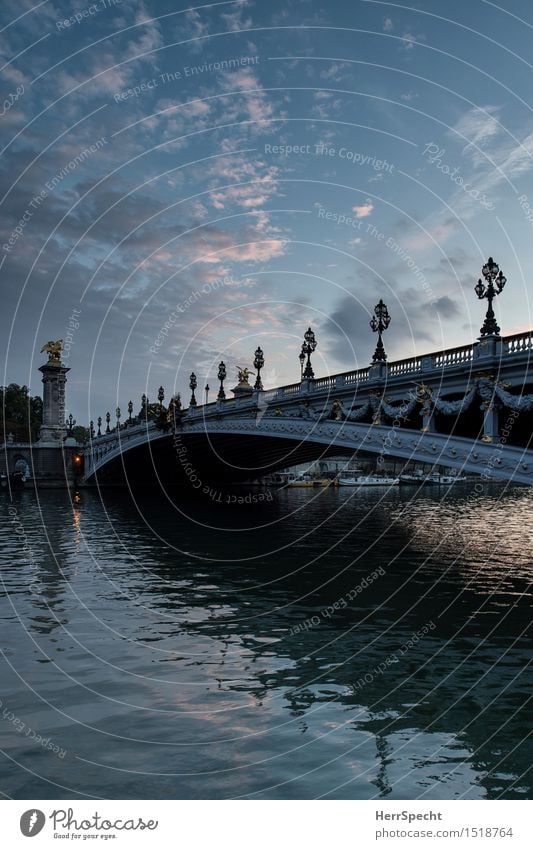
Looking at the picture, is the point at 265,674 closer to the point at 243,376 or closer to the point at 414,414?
the point at 414,414

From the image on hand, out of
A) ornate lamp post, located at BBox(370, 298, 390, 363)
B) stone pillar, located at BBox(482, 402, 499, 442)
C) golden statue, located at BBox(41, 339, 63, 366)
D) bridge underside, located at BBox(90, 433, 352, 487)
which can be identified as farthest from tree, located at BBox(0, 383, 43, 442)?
stone pillar, located at BBox(482, 402, 499, 442)

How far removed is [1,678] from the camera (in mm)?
12680

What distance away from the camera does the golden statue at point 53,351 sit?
307ft

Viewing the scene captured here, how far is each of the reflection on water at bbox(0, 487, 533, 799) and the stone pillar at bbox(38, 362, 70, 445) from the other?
64462mm

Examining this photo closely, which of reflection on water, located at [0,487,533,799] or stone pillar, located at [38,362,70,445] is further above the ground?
stone pillar, located at [38,362,70,445]

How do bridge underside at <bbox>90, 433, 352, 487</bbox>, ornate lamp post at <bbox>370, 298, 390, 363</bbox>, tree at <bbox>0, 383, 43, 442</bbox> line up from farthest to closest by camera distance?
1. tree at <bbox>0, 383, 43, 442</bbox>
2. bridge underside at <bbox>90, 433, 352, 487</bbox>
3. ornate lamp post at <bbox>370, 298, 390, 363</bbox>

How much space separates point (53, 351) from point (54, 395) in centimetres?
613

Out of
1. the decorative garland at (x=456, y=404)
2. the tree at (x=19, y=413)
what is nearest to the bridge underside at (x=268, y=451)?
the decorative garland at (x=456, y=404)

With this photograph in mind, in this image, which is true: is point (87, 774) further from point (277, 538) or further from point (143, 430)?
point (143, 430)

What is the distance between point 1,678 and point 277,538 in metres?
24.5

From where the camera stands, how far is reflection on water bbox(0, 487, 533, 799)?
29.7ft

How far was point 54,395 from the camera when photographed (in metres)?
93.0

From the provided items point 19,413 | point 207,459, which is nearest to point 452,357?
point 207,459

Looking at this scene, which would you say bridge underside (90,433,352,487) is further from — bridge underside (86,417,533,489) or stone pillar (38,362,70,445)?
stone pillar (38,362,70,445)
